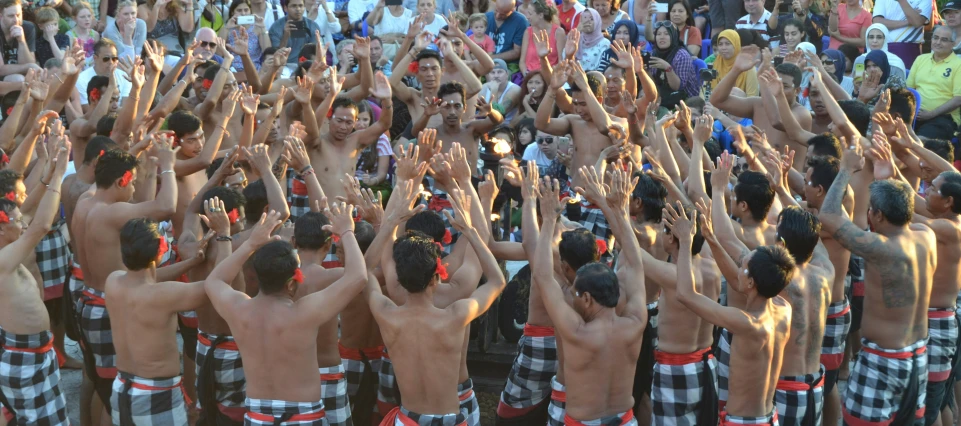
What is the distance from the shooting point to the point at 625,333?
16.2 ft

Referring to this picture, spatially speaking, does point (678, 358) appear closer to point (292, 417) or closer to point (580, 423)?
point (580, 423)

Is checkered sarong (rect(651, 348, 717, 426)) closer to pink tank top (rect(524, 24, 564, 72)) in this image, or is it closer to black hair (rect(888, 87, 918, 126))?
black hair (rect(888, 87, 918, 126))

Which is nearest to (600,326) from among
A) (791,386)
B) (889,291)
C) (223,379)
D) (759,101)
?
(791,386)

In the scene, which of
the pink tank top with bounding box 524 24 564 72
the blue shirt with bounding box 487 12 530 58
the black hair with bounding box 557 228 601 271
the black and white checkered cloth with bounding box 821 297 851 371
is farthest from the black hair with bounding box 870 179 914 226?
the blue shirt with bounding box 487 12 530 58

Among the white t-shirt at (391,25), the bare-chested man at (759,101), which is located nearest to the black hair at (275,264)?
the bare-chested man at (759,101)

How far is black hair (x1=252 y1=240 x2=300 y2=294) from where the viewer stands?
4.94m

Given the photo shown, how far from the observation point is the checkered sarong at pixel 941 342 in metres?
6.35

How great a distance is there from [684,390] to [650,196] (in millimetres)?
1297

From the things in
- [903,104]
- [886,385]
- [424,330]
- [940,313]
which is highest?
[903,104]

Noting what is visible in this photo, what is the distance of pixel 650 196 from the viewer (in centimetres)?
625

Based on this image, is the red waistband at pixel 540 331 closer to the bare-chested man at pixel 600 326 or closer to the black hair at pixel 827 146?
the bare-chested man at pixel 600 326

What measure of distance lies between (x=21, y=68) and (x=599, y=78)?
641cm

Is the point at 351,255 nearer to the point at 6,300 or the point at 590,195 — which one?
the point at 590,195

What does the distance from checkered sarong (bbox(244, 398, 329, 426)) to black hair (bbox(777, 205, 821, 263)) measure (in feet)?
9.13
